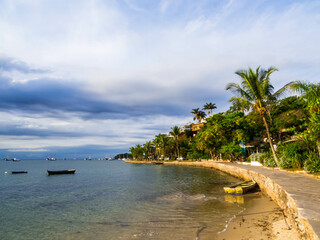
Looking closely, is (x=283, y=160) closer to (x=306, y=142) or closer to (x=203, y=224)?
(x=306, y=142)

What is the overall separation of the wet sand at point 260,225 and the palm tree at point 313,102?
19.7 feet

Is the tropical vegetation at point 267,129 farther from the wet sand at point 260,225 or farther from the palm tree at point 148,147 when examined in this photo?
the palm tree at point 148,147

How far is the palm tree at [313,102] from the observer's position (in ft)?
46.5

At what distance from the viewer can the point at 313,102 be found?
1491 centimetres

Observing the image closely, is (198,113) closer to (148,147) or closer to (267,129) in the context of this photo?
(148,147)

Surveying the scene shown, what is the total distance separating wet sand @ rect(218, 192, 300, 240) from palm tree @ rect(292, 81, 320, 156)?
601 centimetres

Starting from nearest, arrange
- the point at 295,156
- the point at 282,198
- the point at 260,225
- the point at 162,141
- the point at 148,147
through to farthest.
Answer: the point at 260,225
the point at 282,198
the point at 295,156
the point at 162,141
the point at 148,147

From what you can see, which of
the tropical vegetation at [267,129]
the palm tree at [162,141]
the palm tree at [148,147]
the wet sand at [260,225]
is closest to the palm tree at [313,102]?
the tropical vegetation at [267,129]

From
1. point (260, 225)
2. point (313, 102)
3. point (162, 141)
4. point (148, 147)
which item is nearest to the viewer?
point (260, 225)

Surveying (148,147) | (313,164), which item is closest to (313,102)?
(313,164)

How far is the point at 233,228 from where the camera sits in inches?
370

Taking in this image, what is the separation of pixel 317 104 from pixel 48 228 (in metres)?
19.1

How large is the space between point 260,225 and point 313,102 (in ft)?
34.4

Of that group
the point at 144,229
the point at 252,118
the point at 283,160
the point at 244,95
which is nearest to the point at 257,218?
the point at 144,229
